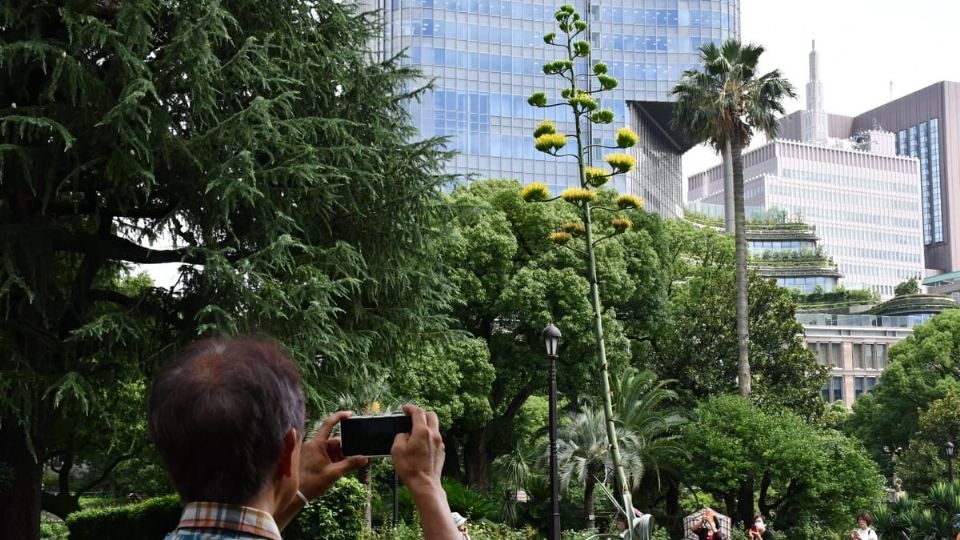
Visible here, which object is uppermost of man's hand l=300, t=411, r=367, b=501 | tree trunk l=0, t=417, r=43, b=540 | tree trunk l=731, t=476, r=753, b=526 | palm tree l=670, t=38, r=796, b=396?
palm tree l=670, t=38, r=796, b=396

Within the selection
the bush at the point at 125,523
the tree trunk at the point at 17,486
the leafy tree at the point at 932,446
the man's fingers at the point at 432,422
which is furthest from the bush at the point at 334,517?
the leafy tree at the point at 932,446

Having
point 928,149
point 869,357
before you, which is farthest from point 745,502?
point 928,149

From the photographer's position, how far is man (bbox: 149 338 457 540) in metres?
1.78

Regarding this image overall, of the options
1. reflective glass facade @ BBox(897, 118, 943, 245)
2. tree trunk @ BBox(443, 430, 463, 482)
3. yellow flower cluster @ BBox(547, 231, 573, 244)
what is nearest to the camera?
yellow flower cluster @ BBox(547, 231, 573, 244)

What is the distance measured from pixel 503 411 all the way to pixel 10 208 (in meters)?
23.1

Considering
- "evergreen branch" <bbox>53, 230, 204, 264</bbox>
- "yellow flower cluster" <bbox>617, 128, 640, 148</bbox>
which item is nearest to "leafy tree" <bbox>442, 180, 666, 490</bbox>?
"evergreen branch" <bbox>53, 230, 204, 264</bbox>

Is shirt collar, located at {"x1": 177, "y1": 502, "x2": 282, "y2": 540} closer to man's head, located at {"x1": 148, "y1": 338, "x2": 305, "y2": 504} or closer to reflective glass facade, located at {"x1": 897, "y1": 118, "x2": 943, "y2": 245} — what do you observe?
man's head, located at {"x1": 148, "y1": 338, "x2": 305, "y2": 504}

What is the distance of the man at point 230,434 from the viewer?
1.78 m

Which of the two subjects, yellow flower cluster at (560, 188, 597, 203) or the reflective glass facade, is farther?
the reflective glass facade

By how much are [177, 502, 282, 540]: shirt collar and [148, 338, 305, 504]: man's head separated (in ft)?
0.06

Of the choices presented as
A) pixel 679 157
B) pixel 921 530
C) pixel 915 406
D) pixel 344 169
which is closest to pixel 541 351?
pixel 921 530

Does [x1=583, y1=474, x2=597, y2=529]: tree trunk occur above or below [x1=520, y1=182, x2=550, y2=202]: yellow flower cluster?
below

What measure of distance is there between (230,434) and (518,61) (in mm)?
75008

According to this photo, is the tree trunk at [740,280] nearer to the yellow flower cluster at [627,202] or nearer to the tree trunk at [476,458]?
the tree trunk at [476,458]
